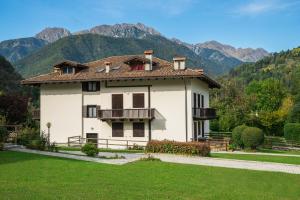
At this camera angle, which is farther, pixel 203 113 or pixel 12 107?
pixel 12 107

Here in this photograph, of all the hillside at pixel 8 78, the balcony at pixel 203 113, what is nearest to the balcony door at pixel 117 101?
the balcony at pixel 203 113

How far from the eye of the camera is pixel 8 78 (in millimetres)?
81625

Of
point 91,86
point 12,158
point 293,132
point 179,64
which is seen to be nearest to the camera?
point 12,158

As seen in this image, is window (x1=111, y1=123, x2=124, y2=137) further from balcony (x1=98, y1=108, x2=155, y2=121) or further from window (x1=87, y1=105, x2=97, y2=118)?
window (x1=87, y1=105, x2=97, y2=118)

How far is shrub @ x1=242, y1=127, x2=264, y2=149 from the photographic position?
3703 cm

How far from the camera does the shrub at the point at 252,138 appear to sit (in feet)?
121

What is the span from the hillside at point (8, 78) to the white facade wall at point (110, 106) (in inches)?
1480

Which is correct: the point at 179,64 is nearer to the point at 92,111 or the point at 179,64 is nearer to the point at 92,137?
the point at 92,111

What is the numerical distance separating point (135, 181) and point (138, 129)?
22805 millimetres

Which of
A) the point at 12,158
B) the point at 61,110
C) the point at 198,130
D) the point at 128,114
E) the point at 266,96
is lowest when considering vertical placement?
the point at 12,158

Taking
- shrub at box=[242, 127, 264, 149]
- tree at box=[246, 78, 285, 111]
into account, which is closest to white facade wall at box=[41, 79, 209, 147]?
shrub at box=[242, 127, 264, 149]

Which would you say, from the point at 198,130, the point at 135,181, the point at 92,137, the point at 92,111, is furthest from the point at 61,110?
the point at 135,181

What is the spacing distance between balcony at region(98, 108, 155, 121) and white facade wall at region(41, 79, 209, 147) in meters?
1.00

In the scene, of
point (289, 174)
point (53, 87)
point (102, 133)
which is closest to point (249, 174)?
point (289, 174)
